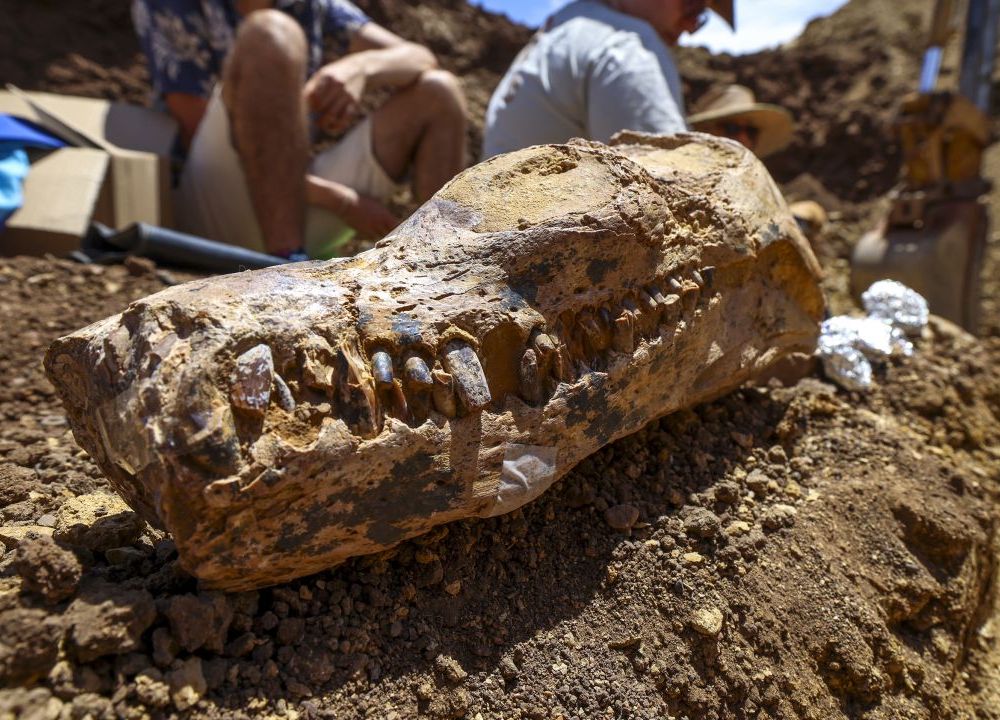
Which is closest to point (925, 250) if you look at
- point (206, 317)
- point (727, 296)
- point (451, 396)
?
point (727, 296)

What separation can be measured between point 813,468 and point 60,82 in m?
5.26

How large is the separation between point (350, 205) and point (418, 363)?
209 cm

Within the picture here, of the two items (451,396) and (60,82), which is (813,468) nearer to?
(451,396)

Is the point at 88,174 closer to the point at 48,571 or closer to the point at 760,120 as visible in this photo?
the point at 48,571

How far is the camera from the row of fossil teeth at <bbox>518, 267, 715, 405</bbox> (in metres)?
1.35

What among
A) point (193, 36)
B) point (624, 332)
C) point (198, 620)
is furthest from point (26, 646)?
point (193, 36)

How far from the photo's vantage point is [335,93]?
9.36 feet

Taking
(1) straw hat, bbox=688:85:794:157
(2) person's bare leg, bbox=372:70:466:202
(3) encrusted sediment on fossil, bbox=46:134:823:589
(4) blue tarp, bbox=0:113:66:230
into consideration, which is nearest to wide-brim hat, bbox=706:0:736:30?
(1) straw hat, bbox=688:85:794:157

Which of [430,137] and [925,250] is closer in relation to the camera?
[430,137]

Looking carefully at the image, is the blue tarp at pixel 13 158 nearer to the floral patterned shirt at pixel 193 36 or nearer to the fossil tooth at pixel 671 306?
the floral patterned shirt at pixel 193 36

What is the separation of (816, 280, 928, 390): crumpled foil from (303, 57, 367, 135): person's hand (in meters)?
1.82

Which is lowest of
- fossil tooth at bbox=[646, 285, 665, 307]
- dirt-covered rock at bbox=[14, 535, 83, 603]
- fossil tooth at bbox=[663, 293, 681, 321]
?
dirt-covered rock at bbox=[14, 535, 83, 603]

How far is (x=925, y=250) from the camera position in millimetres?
4207

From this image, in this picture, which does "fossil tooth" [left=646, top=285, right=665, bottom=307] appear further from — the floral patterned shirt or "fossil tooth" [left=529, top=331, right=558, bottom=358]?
the floral patterned shirt
